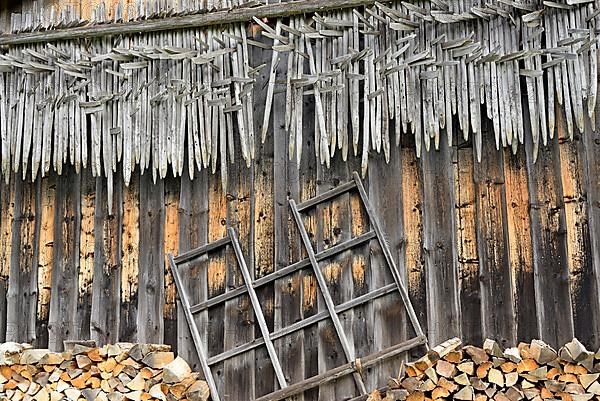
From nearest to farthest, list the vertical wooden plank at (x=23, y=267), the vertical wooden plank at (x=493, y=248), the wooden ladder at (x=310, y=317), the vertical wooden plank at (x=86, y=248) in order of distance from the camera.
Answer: the vertical wooden plank at (x=493, y=248) → the wooden ladder at (x=310, y=317) → the vertical wooden plank at (x=86, y=248) → the vertical wooden plank at (x=23, y=267)

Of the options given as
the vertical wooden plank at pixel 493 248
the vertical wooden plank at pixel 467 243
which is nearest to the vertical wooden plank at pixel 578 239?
the vertical wooden plank at pixel 493 248

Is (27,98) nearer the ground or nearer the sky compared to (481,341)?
nearer the sky

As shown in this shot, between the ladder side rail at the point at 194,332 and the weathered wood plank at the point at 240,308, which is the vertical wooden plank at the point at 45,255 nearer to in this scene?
the ladder side rail at the point at 194,332

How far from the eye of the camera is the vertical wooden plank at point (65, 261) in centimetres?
470

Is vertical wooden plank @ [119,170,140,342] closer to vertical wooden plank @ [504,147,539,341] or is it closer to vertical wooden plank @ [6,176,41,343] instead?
vertical wooden plank @ [6,176,41,343]

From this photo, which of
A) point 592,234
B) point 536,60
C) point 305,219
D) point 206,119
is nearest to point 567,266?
point 592,234

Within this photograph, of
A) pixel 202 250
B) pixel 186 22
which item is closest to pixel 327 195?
pixel 202 250

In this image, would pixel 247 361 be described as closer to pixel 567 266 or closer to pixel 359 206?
pixel 359 206

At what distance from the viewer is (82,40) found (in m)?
4.82

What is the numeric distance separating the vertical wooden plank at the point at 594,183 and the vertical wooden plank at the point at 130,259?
2424mm

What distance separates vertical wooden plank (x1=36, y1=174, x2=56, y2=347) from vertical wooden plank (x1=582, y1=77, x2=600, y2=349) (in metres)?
2.98

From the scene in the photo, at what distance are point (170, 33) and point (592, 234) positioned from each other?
2.53 meters

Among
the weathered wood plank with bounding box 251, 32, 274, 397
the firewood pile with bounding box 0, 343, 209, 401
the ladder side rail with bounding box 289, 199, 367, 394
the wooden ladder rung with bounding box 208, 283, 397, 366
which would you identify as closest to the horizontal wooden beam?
the weathered wood plank with bounding box 251, 32, 274, 397

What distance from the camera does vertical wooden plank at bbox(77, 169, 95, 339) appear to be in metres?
4.68
